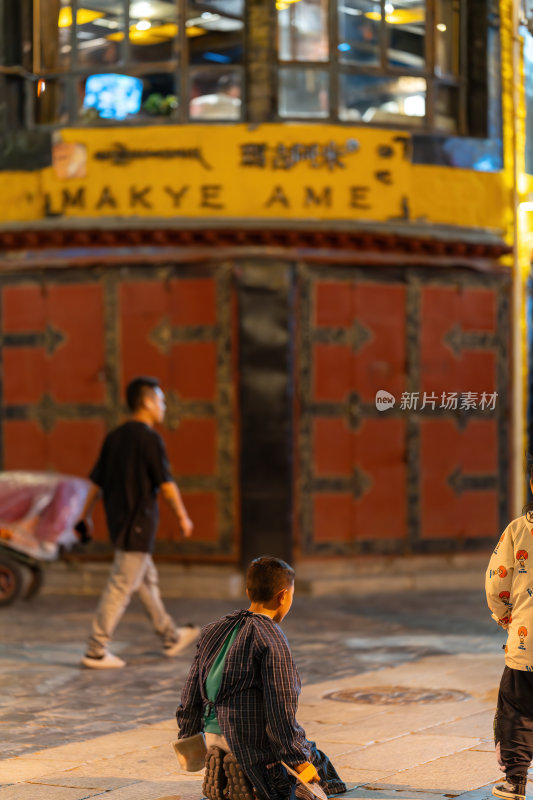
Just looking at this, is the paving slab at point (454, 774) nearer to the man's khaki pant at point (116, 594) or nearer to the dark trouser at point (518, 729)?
the dark trouser at point (518, 729)

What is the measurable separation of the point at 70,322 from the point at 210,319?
148cm

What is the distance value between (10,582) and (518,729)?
26.0ft

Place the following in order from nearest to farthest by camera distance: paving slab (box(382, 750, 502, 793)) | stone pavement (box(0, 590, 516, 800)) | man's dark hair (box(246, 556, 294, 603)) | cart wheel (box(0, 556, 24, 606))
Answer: man's dark hair (box(246, 556, 294, 603)) < paving slab (box(382, 750, 502, 793)) < stone pavement (box(0, 590, 516, 800)) < cart wheel (box(0, 556, 24, 606))

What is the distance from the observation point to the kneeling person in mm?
5387

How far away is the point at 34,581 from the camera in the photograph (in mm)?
13180

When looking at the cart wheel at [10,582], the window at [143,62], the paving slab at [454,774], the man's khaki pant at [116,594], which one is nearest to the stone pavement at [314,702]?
the paving slab at [454,774]

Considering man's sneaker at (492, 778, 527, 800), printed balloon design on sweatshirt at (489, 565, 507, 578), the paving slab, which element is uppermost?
printed balloon design on sweatshirt at (489, 565, 507, 578)

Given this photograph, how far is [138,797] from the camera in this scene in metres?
6.20

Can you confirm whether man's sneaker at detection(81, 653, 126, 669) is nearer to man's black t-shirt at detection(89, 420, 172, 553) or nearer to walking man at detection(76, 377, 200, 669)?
walking man at detection(76, 377, 200, 669)

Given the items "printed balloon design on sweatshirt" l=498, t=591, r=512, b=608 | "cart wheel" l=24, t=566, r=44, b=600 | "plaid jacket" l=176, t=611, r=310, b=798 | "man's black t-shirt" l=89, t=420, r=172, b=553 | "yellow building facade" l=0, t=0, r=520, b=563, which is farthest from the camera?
"yellow building facade" l=0, t=0, r=520, b=563

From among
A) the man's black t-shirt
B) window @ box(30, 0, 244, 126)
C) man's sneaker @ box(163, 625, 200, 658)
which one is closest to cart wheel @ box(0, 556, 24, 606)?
man's sneaker @ box(163, 625, 200, 658)

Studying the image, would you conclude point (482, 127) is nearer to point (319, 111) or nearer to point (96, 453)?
point (319, 111)

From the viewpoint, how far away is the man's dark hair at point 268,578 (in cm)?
550

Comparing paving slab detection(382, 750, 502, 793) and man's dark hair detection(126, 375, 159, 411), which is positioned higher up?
man's dark hair detection(126, 375, 159, 411)
